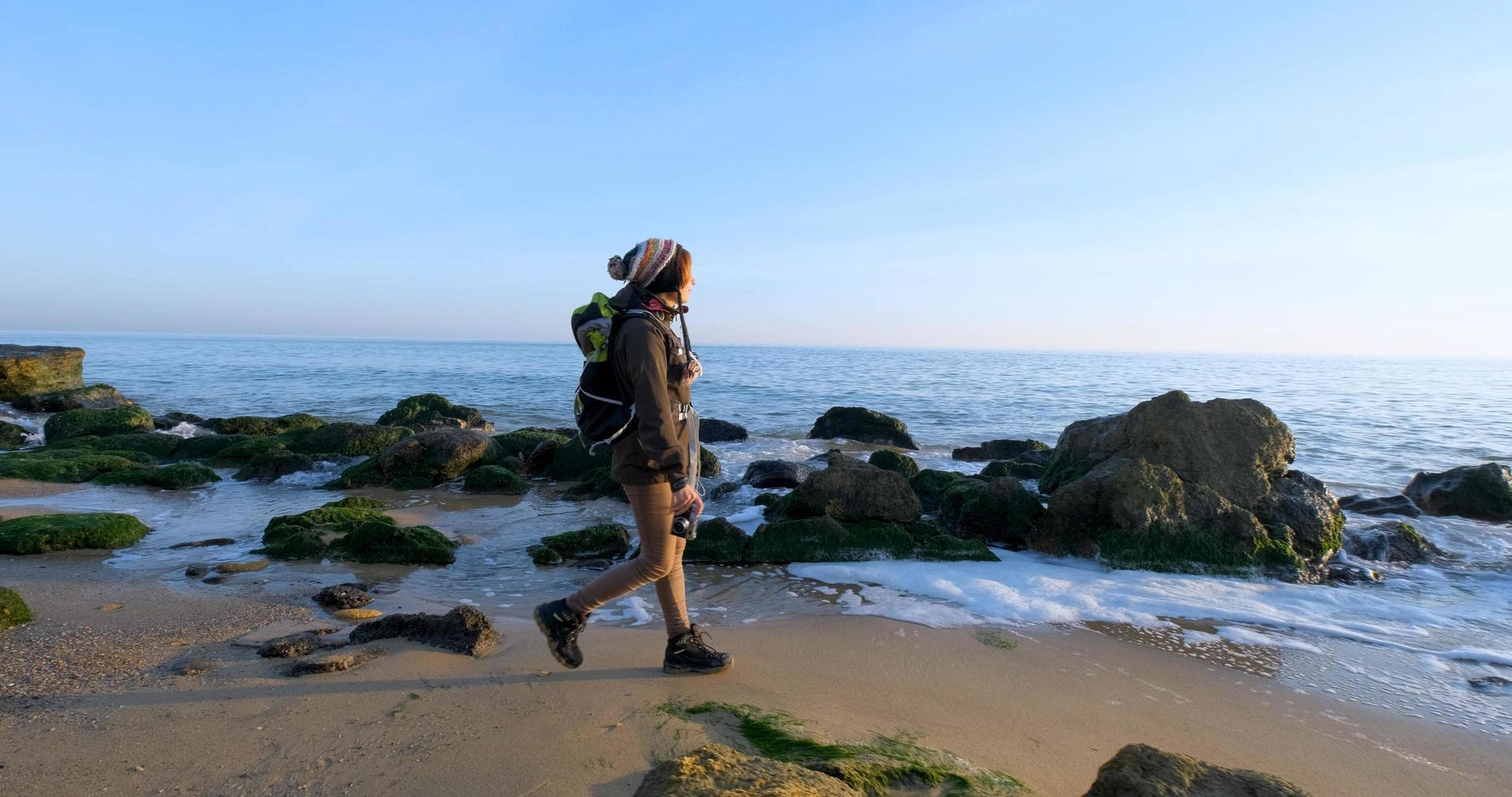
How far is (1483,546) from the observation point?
27.3 ft

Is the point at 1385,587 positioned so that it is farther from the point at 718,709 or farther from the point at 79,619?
the point at 79,619

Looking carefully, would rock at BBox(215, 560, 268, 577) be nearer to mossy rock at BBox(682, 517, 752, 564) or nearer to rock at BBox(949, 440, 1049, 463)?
mossy rock at BBox(682, 517, 752, 564)

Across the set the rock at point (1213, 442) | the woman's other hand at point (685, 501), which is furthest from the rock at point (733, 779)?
the rock at point (1213, 442)

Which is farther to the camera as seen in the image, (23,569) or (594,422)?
(23,569)

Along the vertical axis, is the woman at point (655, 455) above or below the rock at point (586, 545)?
above

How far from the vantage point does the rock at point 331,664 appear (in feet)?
12.3

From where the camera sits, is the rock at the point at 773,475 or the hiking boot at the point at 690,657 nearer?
the hiking boot at the point at 690,657

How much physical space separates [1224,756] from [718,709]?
217 centimetres

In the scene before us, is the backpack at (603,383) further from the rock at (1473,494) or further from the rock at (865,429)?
the rock at (865,429)

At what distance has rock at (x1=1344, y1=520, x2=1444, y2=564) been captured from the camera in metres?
7.68

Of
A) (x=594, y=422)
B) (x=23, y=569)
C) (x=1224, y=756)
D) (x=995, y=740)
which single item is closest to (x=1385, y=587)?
(x=1224, y=756)

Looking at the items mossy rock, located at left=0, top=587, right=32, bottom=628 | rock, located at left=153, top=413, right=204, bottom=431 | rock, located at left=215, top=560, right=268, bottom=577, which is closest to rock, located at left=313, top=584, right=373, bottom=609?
rock, located at left=215, top=560, right=268, bottom=577

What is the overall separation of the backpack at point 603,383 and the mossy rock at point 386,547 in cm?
357

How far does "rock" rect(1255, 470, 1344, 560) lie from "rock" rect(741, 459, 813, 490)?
17.1 feet
